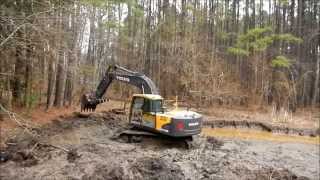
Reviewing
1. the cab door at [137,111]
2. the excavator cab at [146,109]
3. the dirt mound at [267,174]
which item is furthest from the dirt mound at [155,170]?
the cab door at [137,111]

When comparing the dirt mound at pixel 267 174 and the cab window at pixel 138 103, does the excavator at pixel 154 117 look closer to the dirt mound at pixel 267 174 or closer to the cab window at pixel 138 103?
the cab window at pixel 138 103

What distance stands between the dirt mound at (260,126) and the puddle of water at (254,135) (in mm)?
558

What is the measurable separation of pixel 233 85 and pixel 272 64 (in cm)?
290

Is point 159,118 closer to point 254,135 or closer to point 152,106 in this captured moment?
point 152,106

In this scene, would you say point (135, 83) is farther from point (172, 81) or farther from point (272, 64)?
point (272, 64)

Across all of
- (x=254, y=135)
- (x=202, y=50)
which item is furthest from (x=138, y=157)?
(x=202, y=50)

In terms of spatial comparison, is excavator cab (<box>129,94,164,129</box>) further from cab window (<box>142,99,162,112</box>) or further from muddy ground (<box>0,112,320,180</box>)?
muddy ground (<box>0,112,320,180</box>)

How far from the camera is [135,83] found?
49.6 feet

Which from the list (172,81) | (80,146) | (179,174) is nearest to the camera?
(179,174)

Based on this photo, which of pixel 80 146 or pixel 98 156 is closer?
pixel 98 156

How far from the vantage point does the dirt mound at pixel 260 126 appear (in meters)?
19.7

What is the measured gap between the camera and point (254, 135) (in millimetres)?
18500

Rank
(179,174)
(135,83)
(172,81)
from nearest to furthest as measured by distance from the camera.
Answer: (179,174) → (135,83) → (172,81)

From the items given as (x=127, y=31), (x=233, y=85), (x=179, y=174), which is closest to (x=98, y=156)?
(x=179, y=174)
